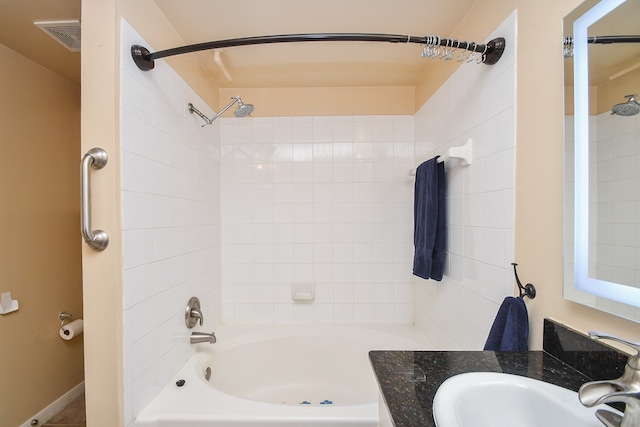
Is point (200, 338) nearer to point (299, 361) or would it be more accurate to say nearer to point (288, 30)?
point (299, 361)

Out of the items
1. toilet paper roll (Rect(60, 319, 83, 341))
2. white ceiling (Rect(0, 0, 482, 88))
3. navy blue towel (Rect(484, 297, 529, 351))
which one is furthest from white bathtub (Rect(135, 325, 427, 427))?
white ceiling (Rect(0, 0, 482, 88))

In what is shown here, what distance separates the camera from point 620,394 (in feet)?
1.59

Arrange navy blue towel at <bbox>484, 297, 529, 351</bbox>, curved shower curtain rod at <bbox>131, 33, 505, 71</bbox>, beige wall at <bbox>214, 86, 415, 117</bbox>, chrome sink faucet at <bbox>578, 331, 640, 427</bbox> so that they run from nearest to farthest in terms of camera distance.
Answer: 1. chrome sink faucet at <bbox>578, 331, 640, 427</bbox>
2. navy blue towel at <bbox>484, 297, 529, 351</bbox>
3. curved shower curtain rod at <bbox>131, 33, 505, 71</bbox>
4. beige wall at <bbox>214, 86, 415, 117</bbox>

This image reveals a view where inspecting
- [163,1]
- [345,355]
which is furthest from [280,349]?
[163,1]

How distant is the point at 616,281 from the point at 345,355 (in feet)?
5.31

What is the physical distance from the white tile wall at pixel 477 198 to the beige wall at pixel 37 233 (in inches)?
101

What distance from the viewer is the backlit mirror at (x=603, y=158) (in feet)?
2.10

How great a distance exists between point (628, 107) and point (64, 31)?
90.0 inches

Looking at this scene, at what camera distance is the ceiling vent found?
1.34 metres

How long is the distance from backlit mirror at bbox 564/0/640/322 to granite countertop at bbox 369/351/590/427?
0.21 m

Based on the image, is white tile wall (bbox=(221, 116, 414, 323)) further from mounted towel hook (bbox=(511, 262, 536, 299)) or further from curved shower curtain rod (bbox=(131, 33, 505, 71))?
mounted towel hook (bbox=(511, 262, 536, 299))

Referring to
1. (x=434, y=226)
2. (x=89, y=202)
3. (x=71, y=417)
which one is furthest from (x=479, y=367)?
(x=71, y=417)

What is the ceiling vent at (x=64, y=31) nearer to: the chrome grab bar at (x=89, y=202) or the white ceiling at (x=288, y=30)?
the white ceiling at (x=288, y=30)

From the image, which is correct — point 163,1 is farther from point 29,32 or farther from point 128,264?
point 128,264
